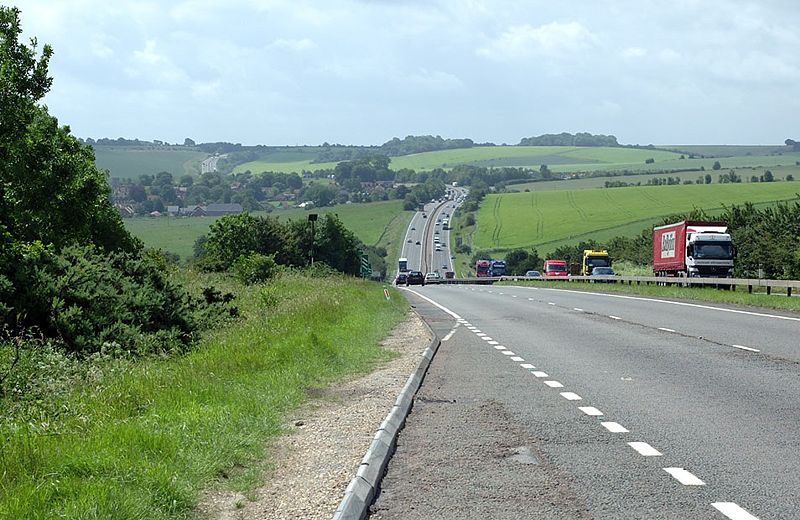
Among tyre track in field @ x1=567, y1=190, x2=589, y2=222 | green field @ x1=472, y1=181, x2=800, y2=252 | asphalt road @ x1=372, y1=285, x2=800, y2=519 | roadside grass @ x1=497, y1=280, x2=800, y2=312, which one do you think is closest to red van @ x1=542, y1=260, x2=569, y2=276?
roadside grass @ x1=497, y1=280, x2=800, y2=312

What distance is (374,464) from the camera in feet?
29.7

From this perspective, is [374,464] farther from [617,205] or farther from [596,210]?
[617,205]

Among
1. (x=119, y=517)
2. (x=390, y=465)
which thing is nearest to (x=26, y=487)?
(x=119, y=517)

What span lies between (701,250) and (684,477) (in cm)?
4699

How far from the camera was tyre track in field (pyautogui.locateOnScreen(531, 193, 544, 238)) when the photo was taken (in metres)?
154

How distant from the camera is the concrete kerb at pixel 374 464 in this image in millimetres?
7477

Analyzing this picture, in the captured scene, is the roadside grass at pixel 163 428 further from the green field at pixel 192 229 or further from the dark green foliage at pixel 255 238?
the green field at pixel 192 229

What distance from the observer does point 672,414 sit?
1229 cm

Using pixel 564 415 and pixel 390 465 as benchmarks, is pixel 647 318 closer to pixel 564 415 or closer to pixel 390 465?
pixel 564 415

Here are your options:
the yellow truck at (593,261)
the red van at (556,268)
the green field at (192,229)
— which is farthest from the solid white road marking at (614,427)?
the green field at (192,229)

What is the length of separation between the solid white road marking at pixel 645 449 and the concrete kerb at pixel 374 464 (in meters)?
2.26

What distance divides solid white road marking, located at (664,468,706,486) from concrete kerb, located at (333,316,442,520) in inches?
93.4

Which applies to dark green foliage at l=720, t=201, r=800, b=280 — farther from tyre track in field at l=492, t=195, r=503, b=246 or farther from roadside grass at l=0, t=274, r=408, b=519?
tyre track in field at l=492, t=195, r=503, b=246

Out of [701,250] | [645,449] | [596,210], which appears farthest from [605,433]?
[596,210]
